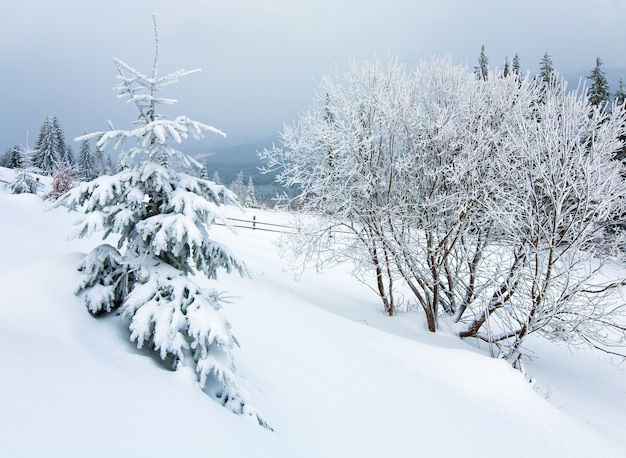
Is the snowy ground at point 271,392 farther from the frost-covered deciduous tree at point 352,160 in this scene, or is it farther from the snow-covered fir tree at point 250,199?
the snow-covered fir tree at point 250,199

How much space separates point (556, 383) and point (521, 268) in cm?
303

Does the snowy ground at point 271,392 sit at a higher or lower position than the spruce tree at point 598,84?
lower

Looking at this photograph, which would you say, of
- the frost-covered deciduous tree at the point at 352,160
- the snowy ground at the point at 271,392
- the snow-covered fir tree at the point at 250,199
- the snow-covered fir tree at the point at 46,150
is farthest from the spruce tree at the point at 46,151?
the frost-covered deciduous tree at the point at 352,160

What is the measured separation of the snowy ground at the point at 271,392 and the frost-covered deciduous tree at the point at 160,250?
22 centimetres

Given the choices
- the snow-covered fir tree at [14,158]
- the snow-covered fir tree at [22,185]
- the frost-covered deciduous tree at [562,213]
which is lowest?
the snow-covered fir tree at [14,158]

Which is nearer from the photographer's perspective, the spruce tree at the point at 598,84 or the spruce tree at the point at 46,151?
the spruce tree at the point at 598,84

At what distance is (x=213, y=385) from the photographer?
3.41 m

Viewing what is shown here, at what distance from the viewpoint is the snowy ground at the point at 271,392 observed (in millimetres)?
2219

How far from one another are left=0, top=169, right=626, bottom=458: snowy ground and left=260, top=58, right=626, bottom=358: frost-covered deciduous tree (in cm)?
219

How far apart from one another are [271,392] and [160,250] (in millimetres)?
1957

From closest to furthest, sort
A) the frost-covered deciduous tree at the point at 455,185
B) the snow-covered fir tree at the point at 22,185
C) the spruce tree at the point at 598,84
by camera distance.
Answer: the frost-covered deciduous tree at the point at 455,185, the snow-covered fir tree at the point at 22,185, the spruce tree at the point at 598,84

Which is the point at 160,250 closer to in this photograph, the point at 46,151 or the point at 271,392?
the point at 271,392

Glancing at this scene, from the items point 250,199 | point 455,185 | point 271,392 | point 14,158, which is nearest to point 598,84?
point 455,185

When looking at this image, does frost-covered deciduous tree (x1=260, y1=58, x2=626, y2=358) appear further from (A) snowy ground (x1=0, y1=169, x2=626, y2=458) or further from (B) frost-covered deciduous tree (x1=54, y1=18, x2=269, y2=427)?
(B) frost-covered deciduous tree (x1=54, y1=18, x2=269, y2=427)
